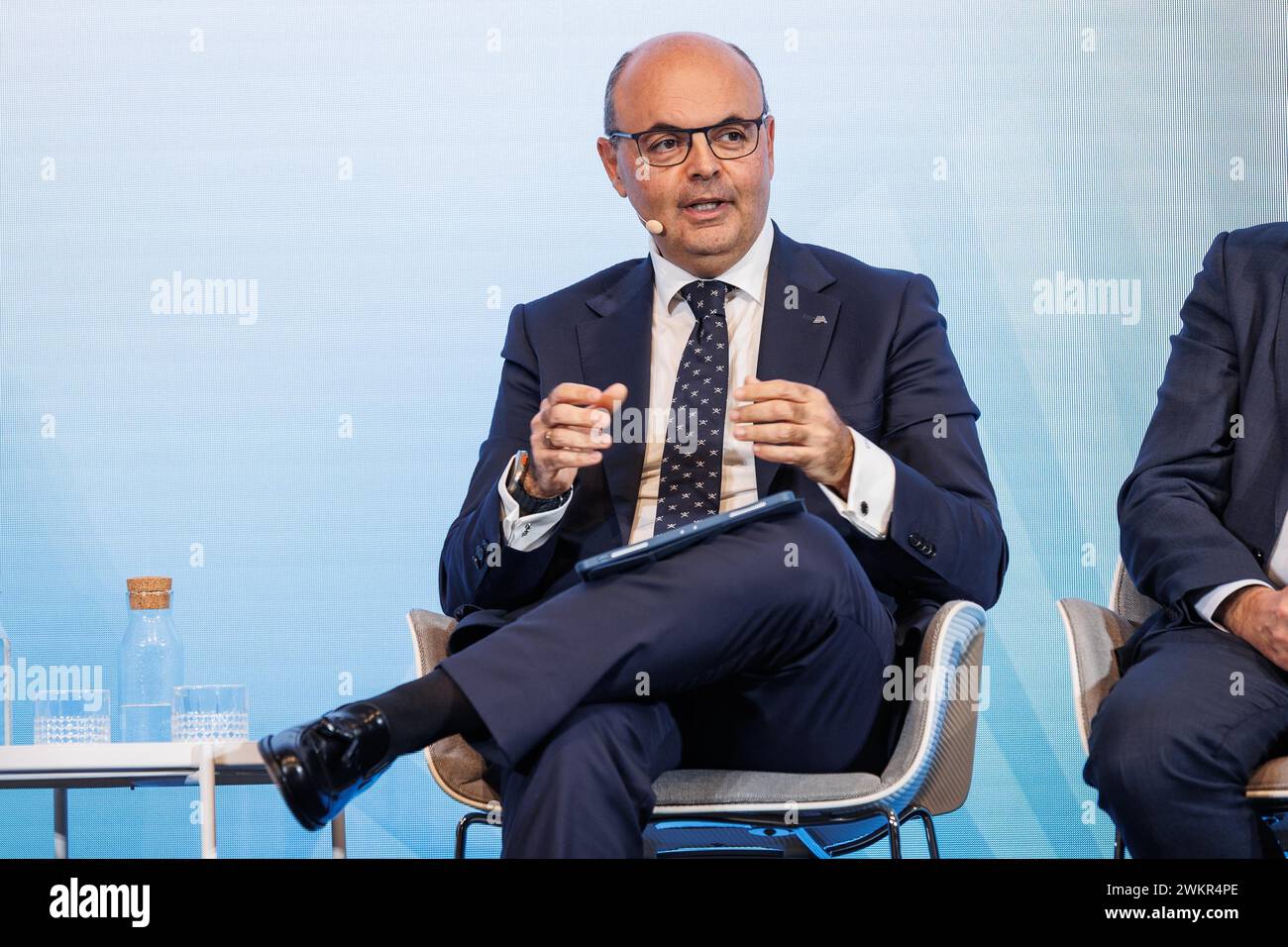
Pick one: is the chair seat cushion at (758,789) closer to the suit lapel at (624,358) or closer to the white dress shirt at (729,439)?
the white dress shirt at (729,439)

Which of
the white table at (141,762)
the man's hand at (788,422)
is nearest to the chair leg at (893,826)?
the man's hand at (788,422)

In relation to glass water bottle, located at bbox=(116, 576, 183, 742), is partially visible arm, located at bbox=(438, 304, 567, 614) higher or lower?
higher

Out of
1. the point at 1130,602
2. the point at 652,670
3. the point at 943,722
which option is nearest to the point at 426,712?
the point at 652,670

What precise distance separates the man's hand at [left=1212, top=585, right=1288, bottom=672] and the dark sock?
109 cm

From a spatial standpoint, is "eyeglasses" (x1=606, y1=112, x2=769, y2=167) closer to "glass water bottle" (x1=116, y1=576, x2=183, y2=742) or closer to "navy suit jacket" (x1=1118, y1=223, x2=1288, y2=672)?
"navy suit jacket" (x1=1118, y1=223, x2=1288, y2=672)

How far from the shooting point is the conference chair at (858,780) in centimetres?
200

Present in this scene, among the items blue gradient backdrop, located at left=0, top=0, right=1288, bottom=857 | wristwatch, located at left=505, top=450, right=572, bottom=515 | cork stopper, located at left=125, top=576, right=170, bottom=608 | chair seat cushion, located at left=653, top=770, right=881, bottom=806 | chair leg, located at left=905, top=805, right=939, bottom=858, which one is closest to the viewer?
chair seat cushion, located at left=653, top=770, right=881, bottom=806

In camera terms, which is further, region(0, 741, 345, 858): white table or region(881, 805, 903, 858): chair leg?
region(0, 741, 345, 858): white table

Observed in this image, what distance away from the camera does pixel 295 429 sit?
3.35m

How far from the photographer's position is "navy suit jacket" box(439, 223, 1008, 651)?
87.4 inches

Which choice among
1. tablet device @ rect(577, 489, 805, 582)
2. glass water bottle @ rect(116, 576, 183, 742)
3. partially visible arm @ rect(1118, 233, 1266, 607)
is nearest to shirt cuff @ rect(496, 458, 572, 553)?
tablet device @ rect(577, 489, 805, 582)

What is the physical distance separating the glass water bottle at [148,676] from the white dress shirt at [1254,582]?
180cm

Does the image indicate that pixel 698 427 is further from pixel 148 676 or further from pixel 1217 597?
pixel 148 676
